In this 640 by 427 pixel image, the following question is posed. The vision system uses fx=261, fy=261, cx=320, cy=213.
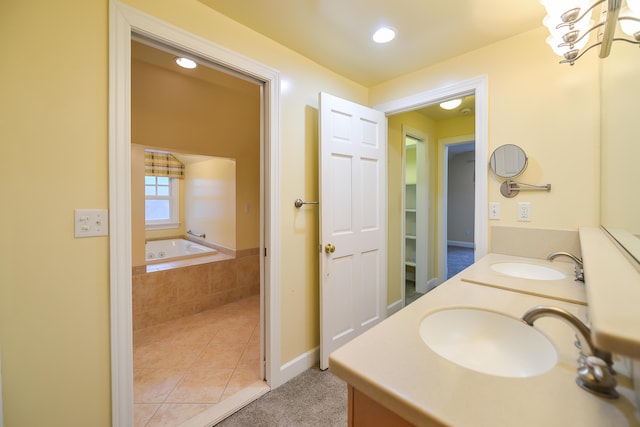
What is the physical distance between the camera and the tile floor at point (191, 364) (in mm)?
1590

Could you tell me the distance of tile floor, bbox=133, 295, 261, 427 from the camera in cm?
159

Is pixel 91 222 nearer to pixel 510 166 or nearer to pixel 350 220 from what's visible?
pixel 350 220

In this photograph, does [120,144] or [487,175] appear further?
[487,175]

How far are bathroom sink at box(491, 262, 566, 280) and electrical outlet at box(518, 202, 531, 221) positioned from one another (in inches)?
12.2

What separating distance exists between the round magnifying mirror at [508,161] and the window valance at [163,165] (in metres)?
4.95

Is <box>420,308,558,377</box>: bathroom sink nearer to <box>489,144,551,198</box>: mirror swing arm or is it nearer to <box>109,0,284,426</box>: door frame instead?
<box>489,144,551,198</box>: mirror swing arm

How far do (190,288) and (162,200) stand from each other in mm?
2706

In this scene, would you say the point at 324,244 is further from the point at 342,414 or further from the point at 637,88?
the point at 637,88

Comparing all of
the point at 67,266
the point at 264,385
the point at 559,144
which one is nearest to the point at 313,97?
the point at 559,144

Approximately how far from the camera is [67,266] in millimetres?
1072

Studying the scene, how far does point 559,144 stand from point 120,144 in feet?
7.73

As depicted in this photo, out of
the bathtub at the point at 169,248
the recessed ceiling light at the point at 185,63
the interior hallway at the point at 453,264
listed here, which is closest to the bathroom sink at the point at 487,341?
the interior hallway at the point at 453,264

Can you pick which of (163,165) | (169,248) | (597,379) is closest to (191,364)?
(597,379)

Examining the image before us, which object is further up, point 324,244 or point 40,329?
point 324,244
